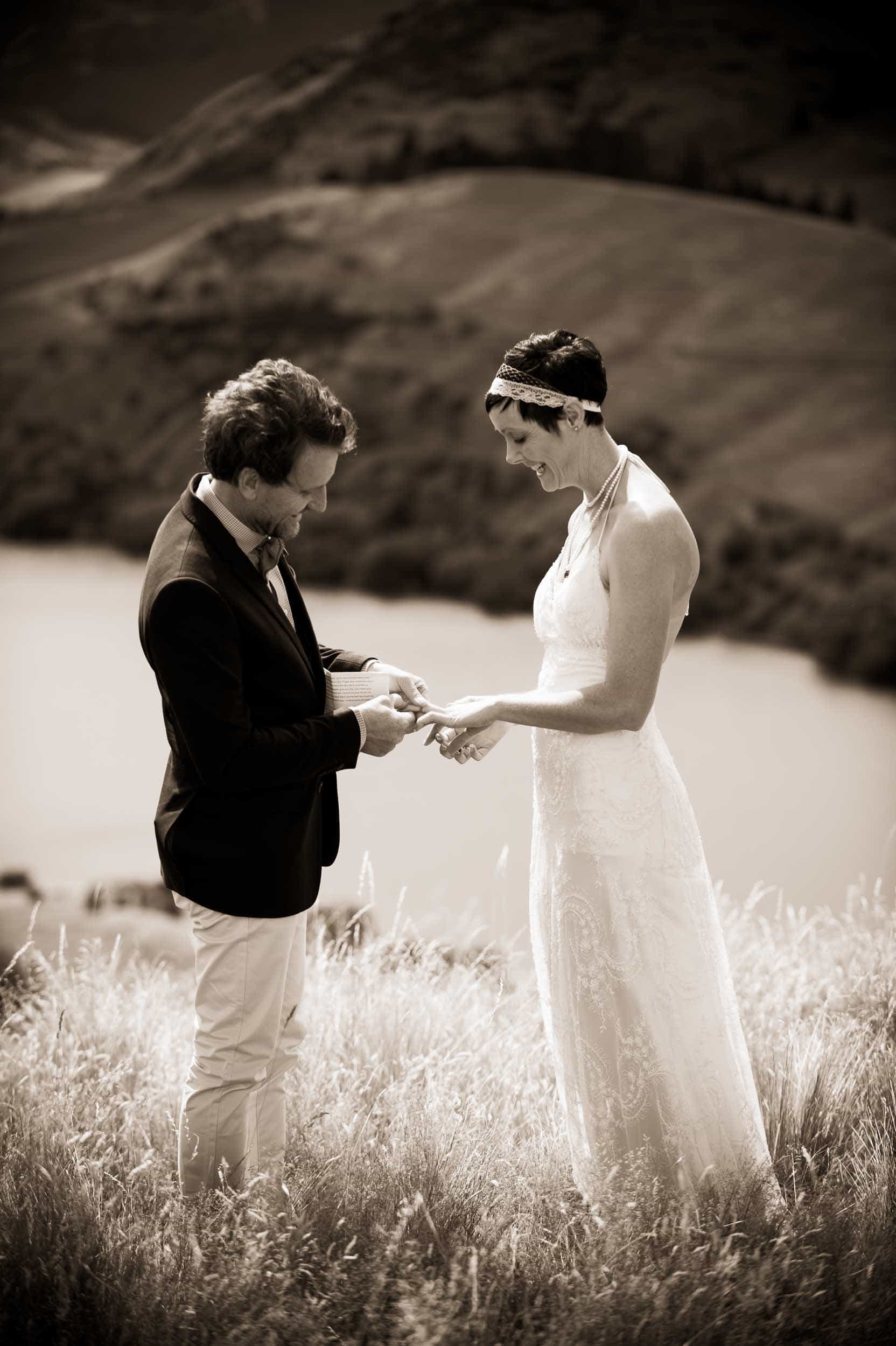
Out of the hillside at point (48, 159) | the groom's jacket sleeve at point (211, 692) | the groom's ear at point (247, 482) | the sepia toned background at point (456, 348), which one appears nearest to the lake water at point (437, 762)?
the sepia toned background at point (456, 348)

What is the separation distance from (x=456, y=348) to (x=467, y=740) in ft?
8.43

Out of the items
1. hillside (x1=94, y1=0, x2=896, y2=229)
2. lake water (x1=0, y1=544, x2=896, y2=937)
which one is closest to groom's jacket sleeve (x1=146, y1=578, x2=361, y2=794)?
lake water (x1=0, y1=544, x2=896, y2=937)

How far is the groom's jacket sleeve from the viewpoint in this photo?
1930mm

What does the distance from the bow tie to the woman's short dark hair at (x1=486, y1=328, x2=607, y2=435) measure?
50 centimetres

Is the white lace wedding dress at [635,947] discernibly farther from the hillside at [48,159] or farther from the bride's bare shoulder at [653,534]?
the hillside at [48,159]

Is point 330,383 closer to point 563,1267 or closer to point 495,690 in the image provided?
point 495,690

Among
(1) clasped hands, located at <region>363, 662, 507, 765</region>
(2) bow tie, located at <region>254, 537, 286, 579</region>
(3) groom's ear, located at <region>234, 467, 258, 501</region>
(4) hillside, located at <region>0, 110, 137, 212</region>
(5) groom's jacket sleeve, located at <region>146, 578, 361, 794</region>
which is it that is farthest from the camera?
(4) hillside, located at <region>0, 110, 137, 212</region>

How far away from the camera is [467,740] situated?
2455mm

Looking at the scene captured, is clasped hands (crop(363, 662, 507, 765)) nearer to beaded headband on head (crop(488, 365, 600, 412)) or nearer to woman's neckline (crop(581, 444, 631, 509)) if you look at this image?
woman's neckline (crop(581, 444, 631, 509))

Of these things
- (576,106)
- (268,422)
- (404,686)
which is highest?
(576,106)

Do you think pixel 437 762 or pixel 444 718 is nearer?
pixel 444 718

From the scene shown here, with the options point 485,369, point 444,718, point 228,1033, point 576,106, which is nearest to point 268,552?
point 444,718

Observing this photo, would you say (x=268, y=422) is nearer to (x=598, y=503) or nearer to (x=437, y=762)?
(x=598, y=503)

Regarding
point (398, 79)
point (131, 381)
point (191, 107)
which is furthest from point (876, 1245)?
point (191, 107)
